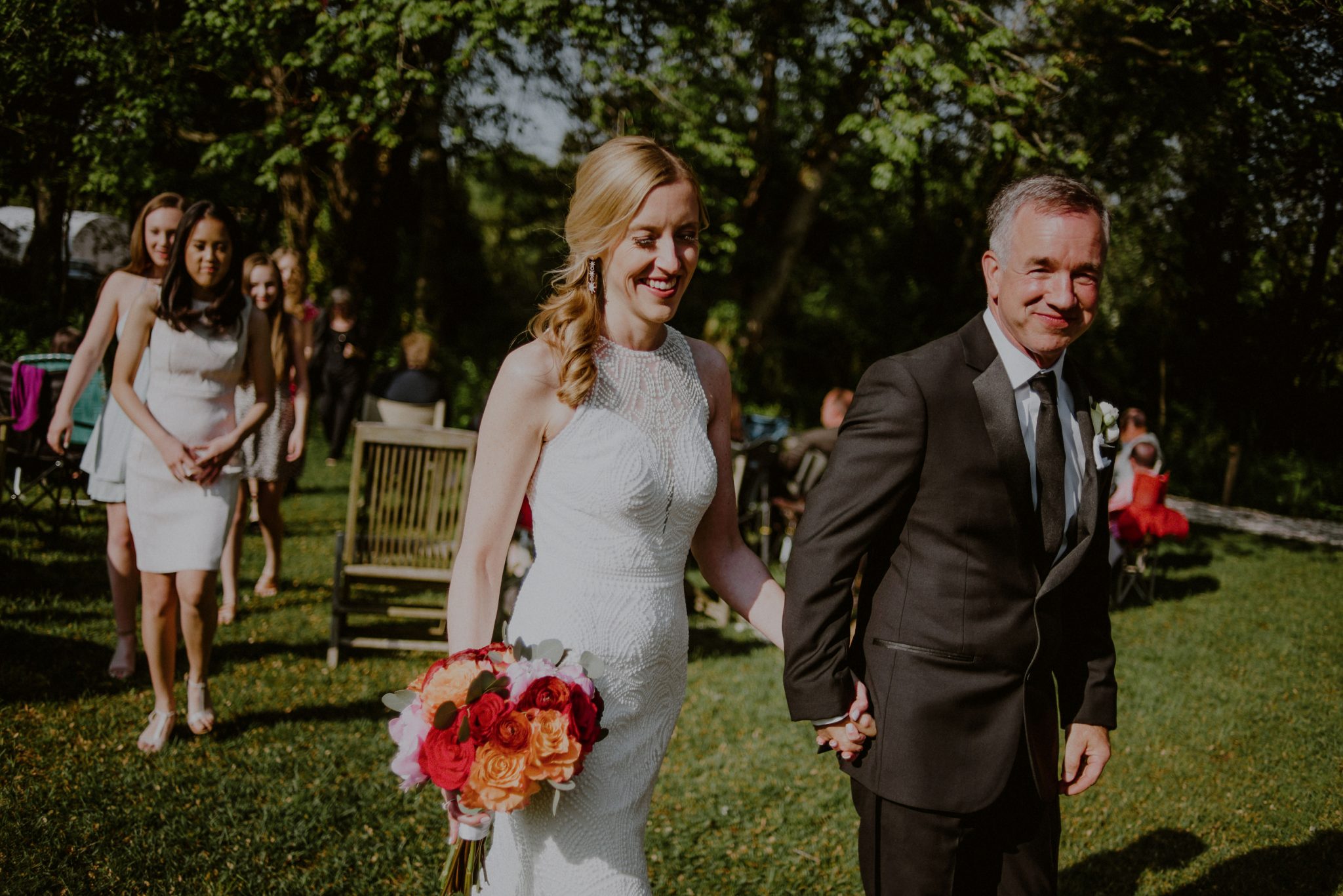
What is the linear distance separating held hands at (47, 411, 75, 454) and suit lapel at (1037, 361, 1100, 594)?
4849 millimetres

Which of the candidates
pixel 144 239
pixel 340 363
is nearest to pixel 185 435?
pixel 144 239

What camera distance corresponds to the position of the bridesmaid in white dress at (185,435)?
4.22m

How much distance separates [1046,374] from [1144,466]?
840cm

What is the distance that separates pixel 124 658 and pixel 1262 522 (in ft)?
55.2

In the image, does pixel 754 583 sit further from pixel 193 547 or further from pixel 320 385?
pixel 320 385

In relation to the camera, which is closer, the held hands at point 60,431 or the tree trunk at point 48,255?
the held hands at point 60,431

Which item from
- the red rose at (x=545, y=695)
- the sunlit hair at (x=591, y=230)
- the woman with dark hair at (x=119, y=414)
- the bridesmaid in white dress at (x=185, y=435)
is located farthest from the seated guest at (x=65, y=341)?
the red rose at (x=545, y=695)

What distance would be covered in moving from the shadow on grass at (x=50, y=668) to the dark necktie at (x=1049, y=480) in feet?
15.9

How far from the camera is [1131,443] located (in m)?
9.85

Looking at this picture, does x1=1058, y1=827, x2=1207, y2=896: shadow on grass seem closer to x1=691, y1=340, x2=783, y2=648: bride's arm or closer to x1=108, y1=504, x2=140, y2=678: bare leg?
x1=691, y1=340, x2=783, y2=648: bride's arm

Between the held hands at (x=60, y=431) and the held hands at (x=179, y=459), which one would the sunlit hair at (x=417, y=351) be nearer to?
the held hands at (x=60, y=431)

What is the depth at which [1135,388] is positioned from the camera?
2130cm

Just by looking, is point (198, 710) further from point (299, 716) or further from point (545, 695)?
point (545, 695)

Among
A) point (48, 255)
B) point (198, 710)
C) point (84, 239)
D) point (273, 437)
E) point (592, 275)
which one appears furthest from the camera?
point (84, 239)
